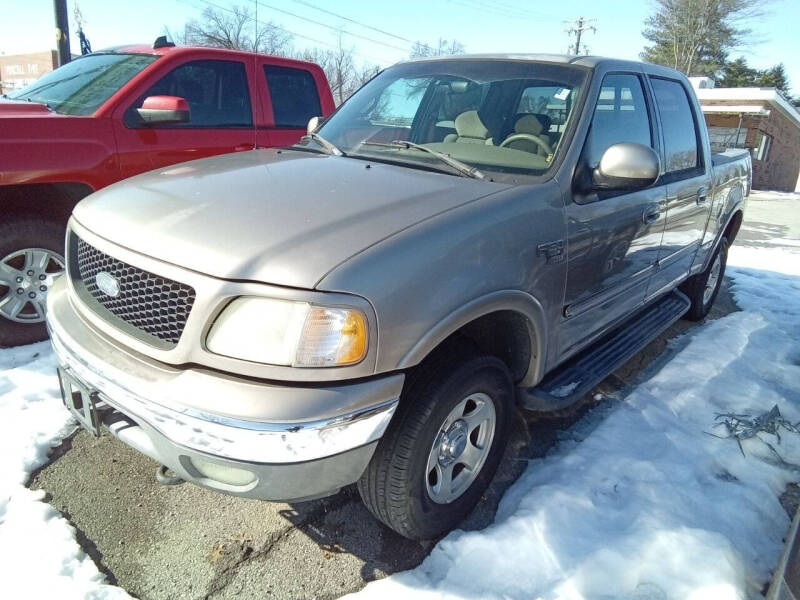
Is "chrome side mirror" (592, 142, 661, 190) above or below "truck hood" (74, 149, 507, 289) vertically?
above

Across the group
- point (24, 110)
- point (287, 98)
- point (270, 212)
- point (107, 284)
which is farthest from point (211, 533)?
point (287, 98)

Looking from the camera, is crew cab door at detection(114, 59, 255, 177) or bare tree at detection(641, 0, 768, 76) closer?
crew cab door at detection(114, 59, 255, 177)

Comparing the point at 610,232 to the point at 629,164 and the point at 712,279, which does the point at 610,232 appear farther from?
the point at 712,279

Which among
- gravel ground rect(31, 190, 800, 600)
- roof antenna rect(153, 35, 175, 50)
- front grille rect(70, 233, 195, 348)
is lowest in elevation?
gravel ground rect(31, 190, 800, 600)

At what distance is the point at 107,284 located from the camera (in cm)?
206

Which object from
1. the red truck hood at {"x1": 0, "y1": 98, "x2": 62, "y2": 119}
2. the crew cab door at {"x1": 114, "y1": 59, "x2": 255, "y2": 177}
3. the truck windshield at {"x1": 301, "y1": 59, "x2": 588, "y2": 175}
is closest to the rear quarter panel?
the truck windshield at {"x1": 301, "y1": 59, "x2": 588, "y2": 175}

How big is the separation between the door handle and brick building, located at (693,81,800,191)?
20411mm

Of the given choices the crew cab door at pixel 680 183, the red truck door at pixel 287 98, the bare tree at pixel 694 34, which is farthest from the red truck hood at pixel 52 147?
the bare tree at pixel 694 34

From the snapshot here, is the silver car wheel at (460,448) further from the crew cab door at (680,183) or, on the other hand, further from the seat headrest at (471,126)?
the crew cab door at (680,183)

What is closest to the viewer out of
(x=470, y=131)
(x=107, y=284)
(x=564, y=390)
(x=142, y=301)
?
(x=142, y=301)

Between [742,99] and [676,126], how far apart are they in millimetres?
22443

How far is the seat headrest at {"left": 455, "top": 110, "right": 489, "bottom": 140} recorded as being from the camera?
284 centimetres

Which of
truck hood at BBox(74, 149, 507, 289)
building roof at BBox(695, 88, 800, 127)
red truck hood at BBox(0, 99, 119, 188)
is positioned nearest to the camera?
truck hood at BBox(74, 149, 507, 289)

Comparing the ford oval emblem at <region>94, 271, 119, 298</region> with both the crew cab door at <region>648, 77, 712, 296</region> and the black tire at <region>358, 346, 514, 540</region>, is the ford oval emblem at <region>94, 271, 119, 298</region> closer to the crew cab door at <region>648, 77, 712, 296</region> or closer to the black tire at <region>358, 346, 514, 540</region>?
the black tire at <region>358, 346, 514, 540</region>
